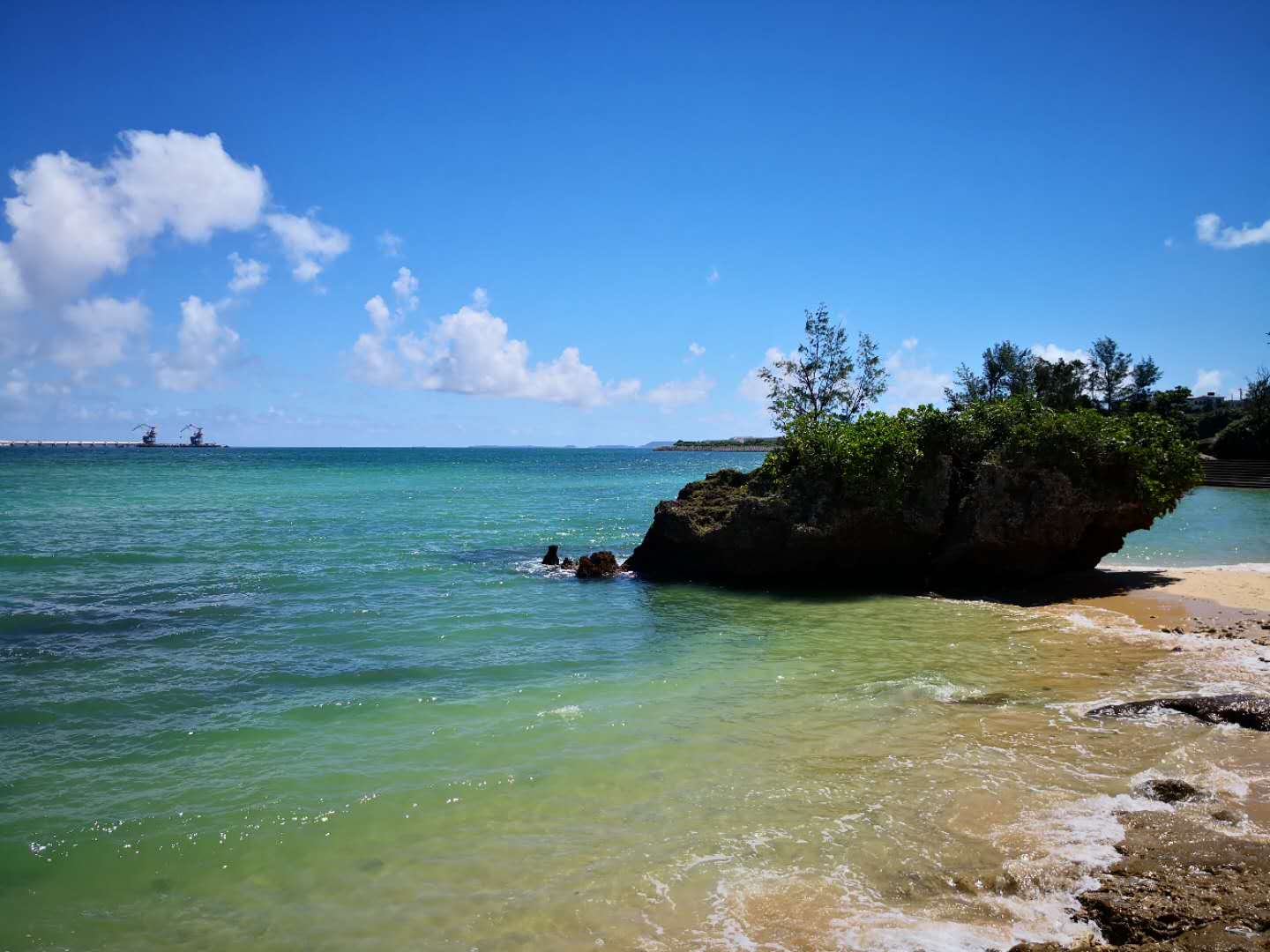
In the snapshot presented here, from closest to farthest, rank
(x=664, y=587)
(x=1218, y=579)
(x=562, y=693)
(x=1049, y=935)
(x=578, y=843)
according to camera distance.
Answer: (x=1049, y=935)
(x=578, y=843)
(x=562, y=693)
(x=1218, y=579)
(x=664, y=587)

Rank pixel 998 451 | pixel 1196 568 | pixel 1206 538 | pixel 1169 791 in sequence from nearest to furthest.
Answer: pixel 1169 791, pixel 998 451, pixel 1196 568, pixel 1206 538

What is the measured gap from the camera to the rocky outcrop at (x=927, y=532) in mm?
18078

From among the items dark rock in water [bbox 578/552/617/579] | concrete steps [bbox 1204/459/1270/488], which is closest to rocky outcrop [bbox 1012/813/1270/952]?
dark rock in water [bbox 578/552/617/579]

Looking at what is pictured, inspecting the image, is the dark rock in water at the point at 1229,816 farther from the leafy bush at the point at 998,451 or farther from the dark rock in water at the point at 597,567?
the dark rock in water at the point at 597,567

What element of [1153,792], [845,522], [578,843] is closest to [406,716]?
[578,843]

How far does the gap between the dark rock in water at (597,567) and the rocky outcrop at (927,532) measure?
7.81ft

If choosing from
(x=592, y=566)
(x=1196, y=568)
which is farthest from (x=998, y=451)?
(x=592, y=566)

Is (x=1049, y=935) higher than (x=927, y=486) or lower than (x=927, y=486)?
lower

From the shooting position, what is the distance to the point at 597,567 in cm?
2142

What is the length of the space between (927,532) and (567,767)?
1287 centimetres

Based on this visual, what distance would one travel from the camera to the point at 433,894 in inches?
244

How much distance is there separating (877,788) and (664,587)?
1229 cm

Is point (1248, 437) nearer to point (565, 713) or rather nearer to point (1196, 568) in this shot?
point (1196, 568)

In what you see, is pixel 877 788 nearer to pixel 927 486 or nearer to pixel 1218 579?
pixel 927 486
